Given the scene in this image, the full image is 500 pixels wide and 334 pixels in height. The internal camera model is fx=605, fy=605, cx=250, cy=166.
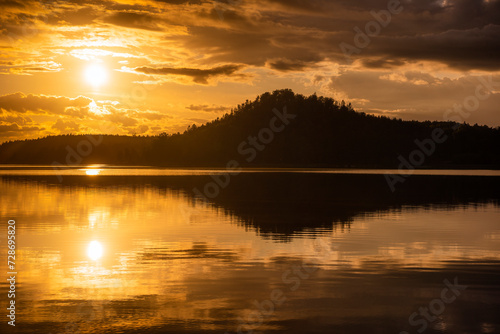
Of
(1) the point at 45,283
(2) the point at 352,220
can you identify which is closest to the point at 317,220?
(2) the point at 352,220

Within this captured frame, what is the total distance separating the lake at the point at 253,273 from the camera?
553 inches

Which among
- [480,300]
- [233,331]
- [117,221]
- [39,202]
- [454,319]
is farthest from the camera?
[39,202]

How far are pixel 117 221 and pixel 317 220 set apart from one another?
1199 cm

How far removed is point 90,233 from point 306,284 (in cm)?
1541

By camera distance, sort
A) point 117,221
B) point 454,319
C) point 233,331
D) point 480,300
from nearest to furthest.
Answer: point 233,331
point 454,319
point 480,300
point 117,221

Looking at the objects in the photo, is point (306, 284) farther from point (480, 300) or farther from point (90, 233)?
point (90, 233)

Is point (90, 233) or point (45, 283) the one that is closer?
point (45, 283)

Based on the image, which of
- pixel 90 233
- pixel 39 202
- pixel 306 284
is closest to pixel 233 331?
pixel 306 284

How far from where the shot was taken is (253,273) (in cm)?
1973

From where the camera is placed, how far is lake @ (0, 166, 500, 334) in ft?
46.1

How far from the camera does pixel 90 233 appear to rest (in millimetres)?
30000

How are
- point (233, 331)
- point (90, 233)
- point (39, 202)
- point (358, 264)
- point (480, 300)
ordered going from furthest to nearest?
1. point (39, 202)
2. point (90, 233)
3. point (358, 264)
4. point (480, 300)
5. point (233, 331)

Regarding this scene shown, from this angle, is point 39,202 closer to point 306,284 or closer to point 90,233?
point 90,233

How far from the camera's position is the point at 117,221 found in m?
35.6
